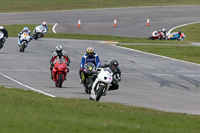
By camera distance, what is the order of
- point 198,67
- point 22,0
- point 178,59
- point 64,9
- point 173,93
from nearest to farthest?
point 173,93 < point 198,67 < point 178,59 < point 64,9 < point 22,0

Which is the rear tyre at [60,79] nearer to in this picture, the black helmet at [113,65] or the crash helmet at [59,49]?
the crash helmet at [59,49]

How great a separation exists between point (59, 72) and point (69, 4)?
48182 mm

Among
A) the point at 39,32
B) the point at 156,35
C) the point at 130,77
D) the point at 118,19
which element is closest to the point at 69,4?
the point at 118,19

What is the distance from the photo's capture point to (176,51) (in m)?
33.2

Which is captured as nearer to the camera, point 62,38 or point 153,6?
point 62,38

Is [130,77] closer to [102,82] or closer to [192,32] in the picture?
[102,82]

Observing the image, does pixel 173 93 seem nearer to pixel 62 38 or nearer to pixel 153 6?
pixel 62 38

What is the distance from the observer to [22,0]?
233 ft

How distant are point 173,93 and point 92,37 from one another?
24889mm

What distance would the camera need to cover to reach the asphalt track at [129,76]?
1680 cm

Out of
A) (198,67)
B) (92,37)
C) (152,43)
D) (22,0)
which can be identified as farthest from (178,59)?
(22,0)

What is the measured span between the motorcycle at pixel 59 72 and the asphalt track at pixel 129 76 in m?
0.25

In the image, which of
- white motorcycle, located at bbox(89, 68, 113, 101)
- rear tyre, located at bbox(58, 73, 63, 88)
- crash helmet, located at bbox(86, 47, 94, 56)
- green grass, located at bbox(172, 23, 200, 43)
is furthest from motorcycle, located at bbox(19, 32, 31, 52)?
white motorcycle, located at bbox(89, 68, 113, 101)

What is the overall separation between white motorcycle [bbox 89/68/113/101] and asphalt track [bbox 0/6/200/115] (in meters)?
0.94
